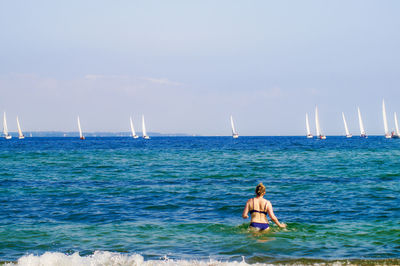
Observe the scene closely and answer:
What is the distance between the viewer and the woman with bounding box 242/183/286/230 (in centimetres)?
1227

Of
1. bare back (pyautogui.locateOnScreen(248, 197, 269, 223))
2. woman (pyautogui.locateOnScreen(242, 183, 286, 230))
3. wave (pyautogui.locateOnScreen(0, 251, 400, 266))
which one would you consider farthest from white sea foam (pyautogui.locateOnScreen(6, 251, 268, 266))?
bare back (pyautogui.locateOnScreen(248, 197, 269, 223))

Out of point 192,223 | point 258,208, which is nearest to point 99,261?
point 258,208

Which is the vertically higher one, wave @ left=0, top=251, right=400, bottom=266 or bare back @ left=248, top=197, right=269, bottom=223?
bare back @ left=248, top=197, right=269, bottom=223

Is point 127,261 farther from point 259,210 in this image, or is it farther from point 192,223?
point 192,223

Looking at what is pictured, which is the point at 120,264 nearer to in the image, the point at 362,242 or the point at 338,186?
the point at 362,242

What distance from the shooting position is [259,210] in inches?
498

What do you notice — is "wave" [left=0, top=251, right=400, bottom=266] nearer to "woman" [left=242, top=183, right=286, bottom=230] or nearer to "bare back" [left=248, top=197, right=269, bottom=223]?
"woman" [left=242, top=183, right=286, bottom=230]

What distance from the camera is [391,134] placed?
16362 centimetres

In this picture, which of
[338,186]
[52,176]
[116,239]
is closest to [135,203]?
[116,239]

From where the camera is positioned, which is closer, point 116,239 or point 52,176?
point 116,239

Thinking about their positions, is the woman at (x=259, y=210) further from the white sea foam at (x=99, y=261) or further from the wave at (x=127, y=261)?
the white sea foam at (x=99, y=261)

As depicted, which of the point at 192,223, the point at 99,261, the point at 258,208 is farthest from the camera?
the point at 192,223

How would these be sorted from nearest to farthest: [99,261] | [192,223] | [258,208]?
[99,261] → [258,208] → [192,223]

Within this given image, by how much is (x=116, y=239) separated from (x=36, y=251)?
230 cm
